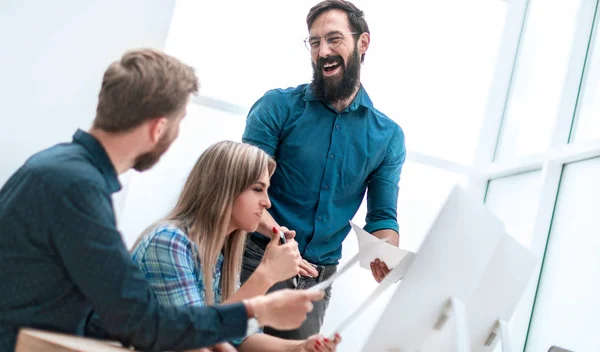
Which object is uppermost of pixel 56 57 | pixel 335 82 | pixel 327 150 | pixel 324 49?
pixel 324 49

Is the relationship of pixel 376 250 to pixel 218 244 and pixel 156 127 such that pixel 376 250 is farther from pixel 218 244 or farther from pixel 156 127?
pixel 156 127

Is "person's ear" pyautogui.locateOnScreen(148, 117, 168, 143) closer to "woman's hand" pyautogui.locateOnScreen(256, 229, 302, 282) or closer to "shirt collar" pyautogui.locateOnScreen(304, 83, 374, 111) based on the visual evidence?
"woman's hand" pyautogui.locateOnScreen(256, 229, 302, 282)

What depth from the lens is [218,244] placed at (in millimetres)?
1863

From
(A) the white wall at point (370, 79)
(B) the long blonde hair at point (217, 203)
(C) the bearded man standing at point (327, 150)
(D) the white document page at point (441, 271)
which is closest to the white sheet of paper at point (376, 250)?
(D) the white document page at point (441, 271)

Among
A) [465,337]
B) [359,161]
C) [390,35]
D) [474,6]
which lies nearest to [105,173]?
[465,337]

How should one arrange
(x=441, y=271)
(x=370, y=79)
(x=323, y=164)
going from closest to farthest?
(x=441, y=271) < (x=323, y=164) < (x=370, y=79)

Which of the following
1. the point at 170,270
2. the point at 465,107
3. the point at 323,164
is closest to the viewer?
the point at 170,270

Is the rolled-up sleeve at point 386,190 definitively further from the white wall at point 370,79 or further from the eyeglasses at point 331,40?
the white wall at point 370,79

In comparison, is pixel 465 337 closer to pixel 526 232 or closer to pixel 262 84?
pixel 526 232

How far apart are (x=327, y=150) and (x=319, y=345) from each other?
109cm

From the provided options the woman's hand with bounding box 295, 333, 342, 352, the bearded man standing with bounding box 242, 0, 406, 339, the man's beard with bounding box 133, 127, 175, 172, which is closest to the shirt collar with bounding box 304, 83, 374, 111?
the bearded man standing with bounding box 242, 0, 406, 339

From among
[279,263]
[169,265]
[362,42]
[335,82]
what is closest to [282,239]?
[279,263]

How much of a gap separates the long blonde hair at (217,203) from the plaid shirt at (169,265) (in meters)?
0.08

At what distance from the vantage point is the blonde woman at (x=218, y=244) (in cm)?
165
